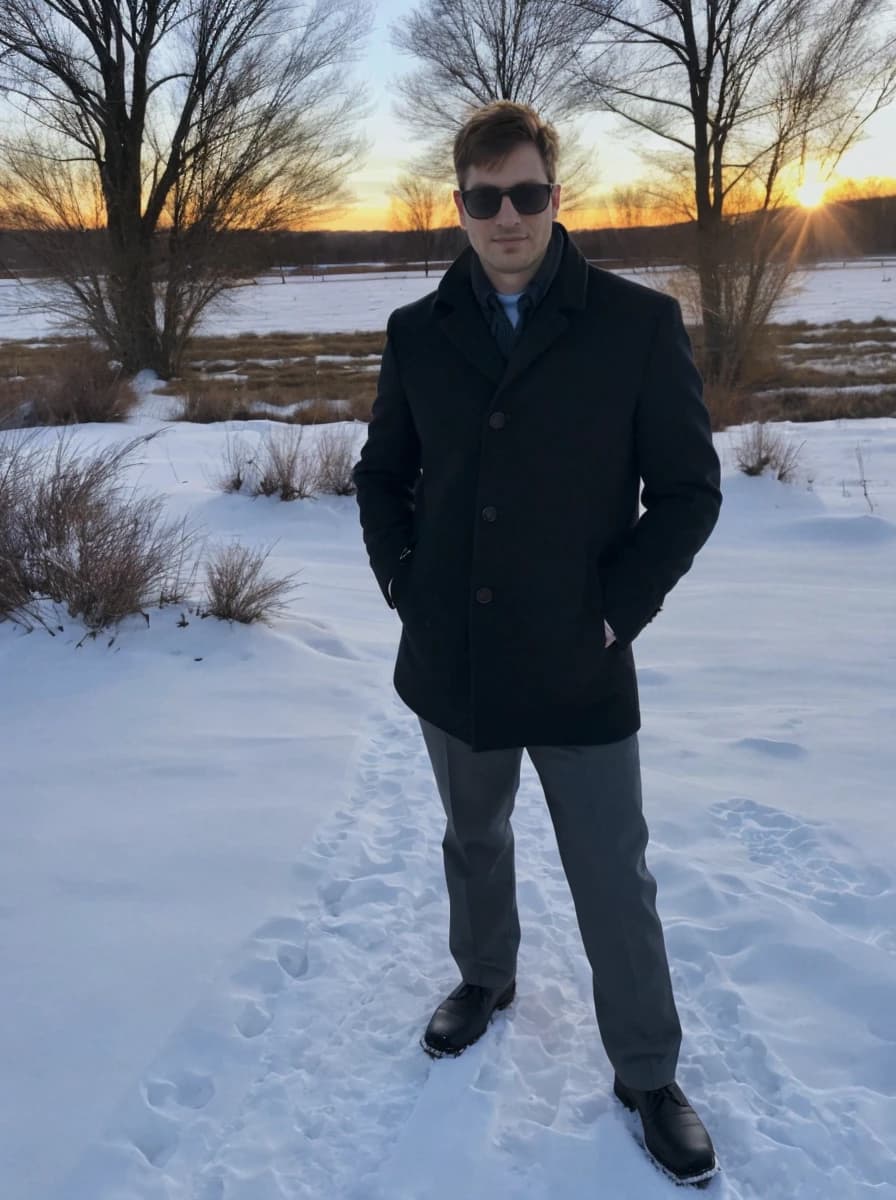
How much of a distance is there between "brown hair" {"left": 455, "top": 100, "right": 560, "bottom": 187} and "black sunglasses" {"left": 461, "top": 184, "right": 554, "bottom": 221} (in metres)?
0.05

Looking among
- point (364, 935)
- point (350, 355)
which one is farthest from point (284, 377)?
point (364, 935)

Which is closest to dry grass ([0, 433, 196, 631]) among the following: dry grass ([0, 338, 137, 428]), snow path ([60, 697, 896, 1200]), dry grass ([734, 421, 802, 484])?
snow path ([60, 697, 896, 1200])

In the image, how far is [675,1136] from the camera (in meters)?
1.84

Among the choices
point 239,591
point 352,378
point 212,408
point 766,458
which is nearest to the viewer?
point 239,591

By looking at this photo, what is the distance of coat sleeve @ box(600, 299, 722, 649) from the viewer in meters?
1.69

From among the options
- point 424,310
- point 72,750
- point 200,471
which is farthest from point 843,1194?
point 200,471

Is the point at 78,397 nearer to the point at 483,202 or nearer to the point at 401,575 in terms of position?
the point at 401,575

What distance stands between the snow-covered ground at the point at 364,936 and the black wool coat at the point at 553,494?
88 centimetres

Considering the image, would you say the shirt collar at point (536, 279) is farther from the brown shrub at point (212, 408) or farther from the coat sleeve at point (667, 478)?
the brown shrub at point (212, 408)

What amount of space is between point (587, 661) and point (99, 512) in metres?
3.63

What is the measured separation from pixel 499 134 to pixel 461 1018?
1.94 metres

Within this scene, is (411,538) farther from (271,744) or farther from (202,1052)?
(271,744)

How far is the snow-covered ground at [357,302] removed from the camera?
2031 centimetres

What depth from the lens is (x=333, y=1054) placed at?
7.13 feet
